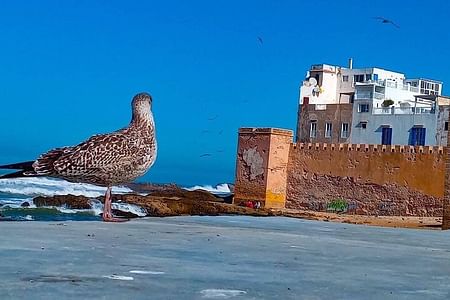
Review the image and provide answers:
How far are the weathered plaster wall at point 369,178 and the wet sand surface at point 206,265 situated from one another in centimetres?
1792

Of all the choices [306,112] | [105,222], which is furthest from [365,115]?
[105,222]

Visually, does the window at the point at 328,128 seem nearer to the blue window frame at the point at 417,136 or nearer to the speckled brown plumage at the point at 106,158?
the blue window frame at the point at 417,136

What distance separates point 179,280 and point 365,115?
35.2 m

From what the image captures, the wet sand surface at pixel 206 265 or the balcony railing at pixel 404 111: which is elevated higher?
the balcony railing at pixel 404 111

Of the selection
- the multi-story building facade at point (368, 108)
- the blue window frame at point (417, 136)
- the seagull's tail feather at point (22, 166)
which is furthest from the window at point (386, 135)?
the seagull's tail feather at point (22, 166)

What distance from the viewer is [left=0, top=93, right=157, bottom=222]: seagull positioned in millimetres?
5207

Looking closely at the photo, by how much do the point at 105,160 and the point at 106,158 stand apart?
0.02 m

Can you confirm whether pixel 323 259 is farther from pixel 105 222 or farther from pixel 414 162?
pixel 414 162

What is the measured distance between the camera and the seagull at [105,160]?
17.1 feet

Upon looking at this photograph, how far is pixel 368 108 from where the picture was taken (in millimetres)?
38594

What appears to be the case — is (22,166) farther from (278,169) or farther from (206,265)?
(278,169)

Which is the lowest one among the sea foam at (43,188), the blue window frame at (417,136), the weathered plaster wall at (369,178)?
the sea foam at (43,188)

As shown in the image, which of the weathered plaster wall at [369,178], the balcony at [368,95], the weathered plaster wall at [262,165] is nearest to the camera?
the weathered plaster wall at [369,178]

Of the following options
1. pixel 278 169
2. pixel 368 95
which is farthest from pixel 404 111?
pixel 278 169
